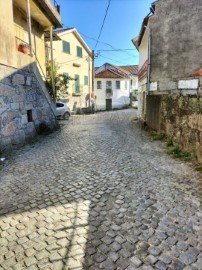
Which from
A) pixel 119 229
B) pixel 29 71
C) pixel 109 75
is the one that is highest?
pixel 109 75

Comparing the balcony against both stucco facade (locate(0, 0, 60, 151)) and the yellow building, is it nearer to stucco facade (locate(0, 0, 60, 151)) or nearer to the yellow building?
the yellow building

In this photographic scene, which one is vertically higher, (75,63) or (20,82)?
(75,63)

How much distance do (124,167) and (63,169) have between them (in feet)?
5.52

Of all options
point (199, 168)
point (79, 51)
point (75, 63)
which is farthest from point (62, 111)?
point (199, 168)

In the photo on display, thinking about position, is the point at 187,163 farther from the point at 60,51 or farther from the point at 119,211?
the point at 60,51

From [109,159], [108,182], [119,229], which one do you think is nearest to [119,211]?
[119,229]

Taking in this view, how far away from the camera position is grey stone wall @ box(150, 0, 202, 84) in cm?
837

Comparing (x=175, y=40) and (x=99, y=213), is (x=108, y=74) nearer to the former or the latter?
(x=175, y=40)

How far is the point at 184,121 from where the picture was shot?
7.17 m

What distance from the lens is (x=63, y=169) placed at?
19.4ft

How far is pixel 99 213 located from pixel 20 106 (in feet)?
19.8

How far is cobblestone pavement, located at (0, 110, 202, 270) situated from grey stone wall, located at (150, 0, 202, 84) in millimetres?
4321

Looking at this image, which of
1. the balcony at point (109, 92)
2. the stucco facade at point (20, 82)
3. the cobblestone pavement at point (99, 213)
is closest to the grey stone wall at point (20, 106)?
the stucco facade at point (20, 82)

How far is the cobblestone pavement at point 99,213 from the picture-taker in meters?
2.78
